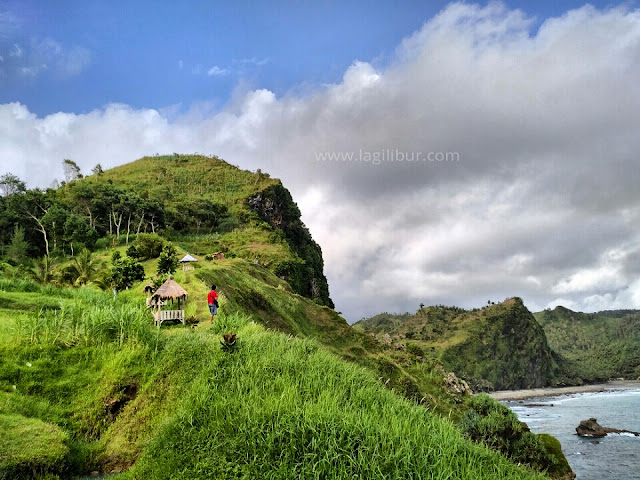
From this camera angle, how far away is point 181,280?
70.9 ft

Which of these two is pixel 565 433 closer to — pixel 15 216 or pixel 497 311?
pixel 15 216

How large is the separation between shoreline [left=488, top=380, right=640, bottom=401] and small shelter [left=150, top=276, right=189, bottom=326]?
395 feet

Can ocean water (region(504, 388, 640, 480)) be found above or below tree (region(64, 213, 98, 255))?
below

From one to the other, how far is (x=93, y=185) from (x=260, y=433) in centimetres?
5801

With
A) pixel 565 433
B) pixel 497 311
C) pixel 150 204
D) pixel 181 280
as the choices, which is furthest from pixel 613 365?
pixel 181 280

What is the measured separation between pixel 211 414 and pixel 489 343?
14843 centimetres

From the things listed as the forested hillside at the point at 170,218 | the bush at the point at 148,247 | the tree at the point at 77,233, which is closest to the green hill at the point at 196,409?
the bush at the point at 148,247

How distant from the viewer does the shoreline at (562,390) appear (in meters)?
122

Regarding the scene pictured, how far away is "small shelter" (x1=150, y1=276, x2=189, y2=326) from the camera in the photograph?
15906 millimetres

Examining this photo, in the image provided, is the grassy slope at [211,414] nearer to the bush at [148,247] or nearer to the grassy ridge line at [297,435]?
the grassy ridge line at [297,435]

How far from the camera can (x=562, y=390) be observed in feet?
444

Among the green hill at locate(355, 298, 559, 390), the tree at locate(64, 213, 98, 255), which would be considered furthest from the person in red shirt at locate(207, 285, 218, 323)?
the green hill at locate(355, 298, 559, 390)

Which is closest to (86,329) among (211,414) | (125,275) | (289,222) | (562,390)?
(211,414)

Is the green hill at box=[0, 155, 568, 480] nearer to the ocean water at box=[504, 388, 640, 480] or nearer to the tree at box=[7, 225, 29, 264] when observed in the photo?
the tree at box=[7, 225, 29, 264]
